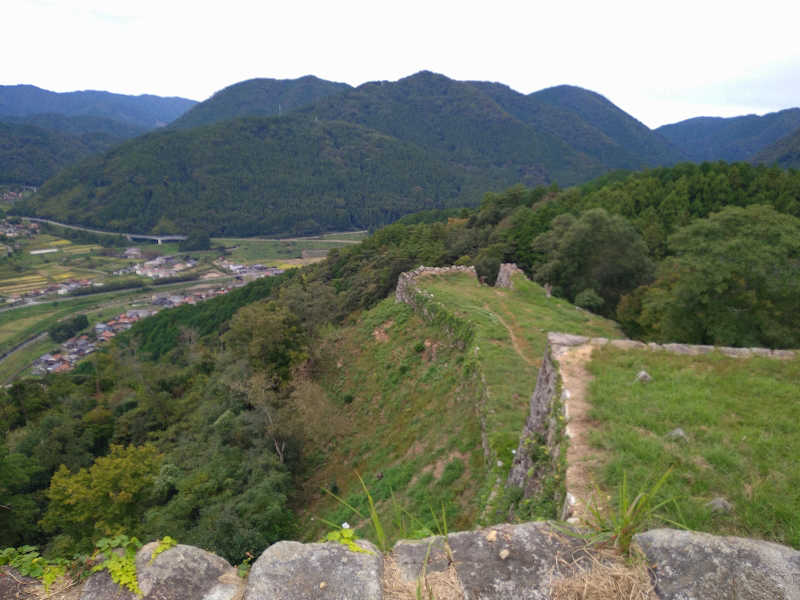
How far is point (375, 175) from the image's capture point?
193 m

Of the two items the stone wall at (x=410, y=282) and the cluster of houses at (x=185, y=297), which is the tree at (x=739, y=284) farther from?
the cluster of houses at (x=185, y=297)

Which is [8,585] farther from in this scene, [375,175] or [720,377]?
[375,175]

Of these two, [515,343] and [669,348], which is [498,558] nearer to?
[669,348]

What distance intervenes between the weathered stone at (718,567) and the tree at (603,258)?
77.4 feet

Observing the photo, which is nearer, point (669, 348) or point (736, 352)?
point (736, 352)

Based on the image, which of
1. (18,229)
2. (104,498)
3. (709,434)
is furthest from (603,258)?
(18,229)

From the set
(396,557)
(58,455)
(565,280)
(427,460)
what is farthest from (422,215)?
(396,557)

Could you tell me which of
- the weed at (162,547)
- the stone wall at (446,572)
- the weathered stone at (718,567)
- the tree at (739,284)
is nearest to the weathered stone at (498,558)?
the stone wall at (446,572)

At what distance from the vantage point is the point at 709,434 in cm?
532

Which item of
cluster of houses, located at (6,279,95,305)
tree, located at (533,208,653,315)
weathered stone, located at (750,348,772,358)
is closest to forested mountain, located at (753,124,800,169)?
tree, located at (533,208,653,315)

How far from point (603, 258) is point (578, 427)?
2205 centimetres

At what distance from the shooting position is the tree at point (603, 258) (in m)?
24.9

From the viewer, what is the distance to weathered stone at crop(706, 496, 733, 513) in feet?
13.8

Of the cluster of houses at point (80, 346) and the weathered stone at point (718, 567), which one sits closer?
the weathered stone at point (718, 567)
